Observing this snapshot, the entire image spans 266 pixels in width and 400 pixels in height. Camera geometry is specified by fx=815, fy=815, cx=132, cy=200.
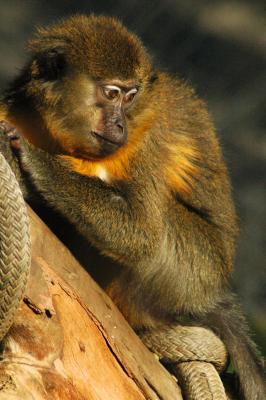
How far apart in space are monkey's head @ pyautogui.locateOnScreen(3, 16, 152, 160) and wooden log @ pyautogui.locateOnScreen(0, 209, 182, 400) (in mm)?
1006

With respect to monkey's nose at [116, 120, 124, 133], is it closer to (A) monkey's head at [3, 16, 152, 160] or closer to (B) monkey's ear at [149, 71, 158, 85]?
(A) monkey's head at [3, 16, 152, 160]

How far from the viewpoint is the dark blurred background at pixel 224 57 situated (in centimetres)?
915

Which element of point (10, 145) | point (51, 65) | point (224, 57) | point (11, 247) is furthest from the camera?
point (224, 57)

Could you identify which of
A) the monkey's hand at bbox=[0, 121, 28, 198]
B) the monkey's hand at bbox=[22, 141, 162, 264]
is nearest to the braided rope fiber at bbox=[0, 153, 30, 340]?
the monkey's hand at bbox=[0, 121, 28, 198]

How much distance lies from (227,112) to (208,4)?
1.28 meters

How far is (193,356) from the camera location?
15.5ft

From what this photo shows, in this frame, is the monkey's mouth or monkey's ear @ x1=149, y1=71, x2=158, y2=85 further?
monkey's ear @ x1=149, y1=71, x2=158, y2=85

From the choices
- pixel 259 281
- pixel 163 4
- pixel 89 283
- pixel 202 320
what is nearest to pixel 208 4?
pixel 163 4

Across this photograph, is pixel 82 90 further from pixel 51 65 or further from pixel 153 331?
pixel 153 331

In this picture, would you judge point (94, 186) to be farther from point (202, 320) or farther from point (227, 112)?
point (227, 112)

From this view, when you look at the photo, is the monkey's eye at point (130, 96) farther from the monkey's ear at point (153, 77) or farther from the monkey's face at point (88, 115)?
the monkey's ear at point (153, 77)

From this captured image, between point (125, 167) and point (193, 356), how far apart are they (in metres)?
1.21

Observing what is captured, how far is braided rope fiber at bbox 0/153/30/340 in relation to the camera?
3.31m

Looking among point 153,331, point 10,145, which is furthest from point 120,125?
point 153,331
